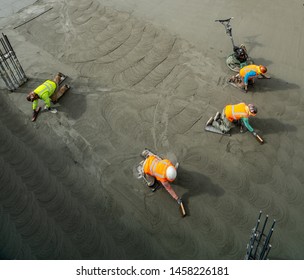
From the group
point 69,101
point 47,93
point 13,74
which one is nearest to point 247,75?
point 69,101

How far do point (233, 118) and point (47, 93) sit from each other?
18.3ft

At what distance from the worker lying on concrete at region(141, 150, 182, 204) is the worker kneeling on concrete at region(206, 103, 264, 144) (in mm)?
2385

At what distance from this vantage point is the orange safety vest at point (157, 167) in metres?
7.21

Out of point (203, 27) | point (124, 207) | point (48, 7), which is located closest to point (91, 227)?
point (124, 207)

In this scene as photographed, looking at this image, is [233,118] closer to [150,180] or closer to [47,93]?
A: [150,180]

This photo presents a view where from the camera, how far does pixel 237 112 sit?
8.52 metres

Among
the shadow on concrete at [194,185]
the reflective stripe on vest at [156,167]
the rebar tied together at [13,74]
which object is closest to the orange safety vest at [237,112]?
the shadow on concrete at [194,185]

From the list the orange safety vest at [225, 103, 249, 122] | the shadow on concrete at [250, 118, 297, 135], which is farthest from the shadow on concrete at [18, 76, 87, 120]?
the shadow on concrete at [250, 118, 297, 135]

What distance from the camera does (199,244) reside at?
712 centimetres

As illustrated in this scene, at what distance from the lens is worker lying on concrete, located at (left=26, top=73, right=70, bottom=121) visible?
9.19m

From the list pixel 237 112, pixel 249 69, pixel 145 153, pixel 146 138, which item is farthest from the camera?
pixel 249 69

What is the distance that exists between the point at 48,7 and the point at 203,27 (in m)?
6.83

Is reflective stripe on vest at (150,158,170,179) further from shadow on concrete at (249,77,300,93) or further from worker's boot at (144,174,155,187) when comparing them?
shadow on concrete at (249,77,300,93)

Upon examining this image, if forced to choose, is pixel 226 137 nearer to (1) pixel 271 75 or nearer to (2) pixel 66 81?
(1) pixel 271 75
